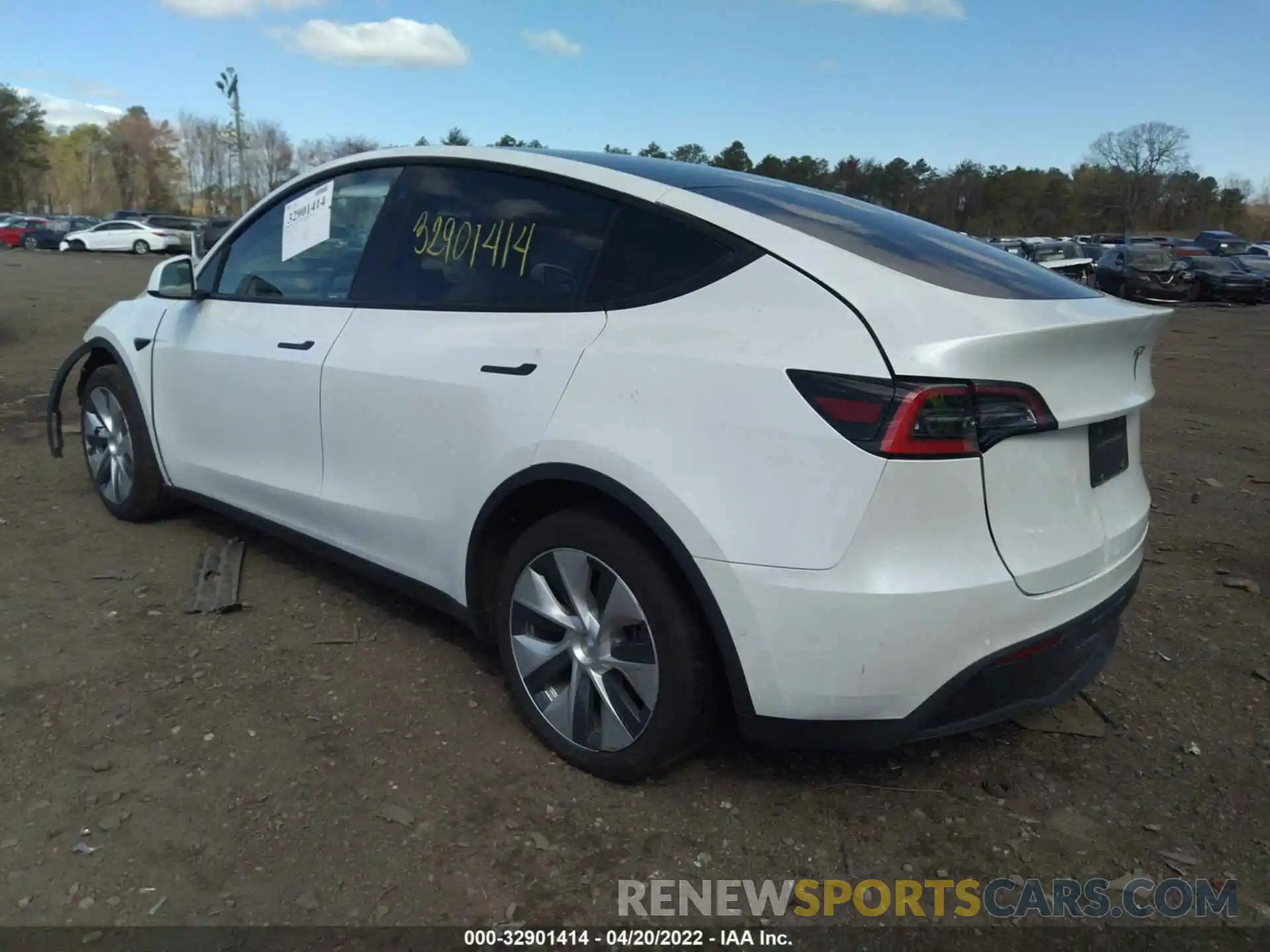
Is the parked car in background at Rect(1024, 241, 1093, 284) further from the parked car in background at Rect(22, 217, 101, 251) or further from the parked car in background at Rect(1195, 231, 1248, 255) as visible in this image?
the parked car in background at Rect(22, 217, 101, 251)

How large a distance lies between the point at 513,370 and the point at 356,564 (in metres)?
1.14

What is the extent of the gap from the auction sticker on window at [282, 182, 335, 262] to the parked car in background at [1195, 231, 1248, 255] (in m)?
33.6

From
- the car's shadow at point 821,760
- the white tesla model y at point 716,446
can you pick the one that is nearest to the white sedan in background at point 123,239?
the white tesla model y at point 716,446

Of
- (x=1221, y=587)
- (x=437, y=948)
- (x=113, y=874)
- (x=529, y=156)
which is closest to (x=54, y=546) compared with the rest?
(x=113, y=874)

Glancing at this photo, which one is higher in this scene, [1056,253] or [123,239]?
[123,239]

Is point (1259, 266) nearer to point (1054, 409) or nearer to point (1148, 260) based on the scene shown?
point (1148, 260)

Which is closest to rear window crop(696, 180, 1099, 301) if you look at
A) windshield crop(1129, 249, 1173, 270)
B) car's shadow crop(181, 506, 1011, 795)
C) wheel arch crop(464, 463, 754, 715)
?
wheel arch crop(464, 463, 754, 715)

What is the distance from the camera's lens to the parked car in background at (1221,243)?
1347 inches

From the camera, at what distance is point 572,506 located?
9.29ft

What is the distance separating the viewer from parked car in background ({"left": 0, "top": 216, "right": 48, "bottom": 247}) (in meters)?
41.8

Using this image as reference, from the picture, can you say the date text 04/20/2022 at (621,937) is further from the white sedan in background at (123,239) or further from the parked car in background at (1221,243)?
the white sedan in background at (123,239)

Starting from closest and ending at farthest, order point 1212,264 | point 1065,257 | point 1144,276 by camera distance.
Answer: point 1144,276 → point 1212,264 → point 1065,257

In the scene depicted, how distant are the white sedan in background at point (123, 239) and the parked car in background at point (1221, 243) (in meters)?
35.7

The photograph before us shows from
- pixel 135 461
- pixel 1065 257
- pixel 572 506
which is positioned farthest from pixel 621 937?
pixel 1065 257
